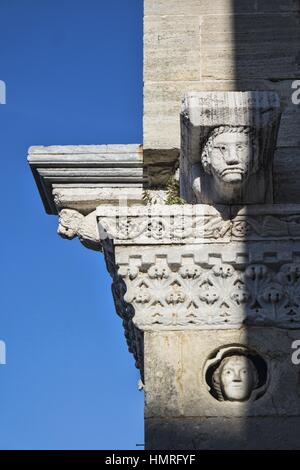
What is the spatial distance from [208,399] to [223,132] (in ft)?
5.27

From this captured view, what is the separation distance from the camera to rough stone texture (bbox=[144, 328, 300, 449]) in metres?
7.15

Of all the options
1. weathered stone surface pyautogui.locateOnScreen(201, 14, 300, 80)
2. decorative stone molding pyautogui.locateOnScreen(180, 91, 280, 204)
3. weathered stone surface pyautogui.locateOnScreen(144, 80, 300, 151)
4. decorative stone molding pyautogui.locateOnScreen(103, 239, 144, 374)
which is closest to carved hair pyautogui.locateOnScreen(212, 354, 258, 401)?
decorative stone molding pyautogui.locateOnScreen(103, 239, 144, 374)

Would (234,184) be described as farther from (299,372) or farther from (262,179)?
(299,372)

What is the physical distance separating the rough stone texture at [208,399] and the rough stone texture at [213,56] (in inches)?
60.2

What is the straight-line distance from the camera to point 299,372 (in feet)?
24.0

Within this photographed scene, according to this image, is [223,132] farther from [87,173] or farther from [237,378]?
[87,173]

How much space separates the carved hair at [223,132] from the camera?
7.46 meters

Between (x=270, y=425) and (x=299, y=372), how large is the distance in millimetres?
372

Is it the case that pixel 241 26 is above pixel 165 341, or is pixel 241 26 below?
above

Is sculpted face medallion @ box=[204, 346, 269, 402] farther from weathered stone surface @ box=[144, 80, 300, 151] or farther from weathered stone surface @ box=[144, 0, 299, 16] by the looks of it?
weathered stone surface @ box=[144, 0, 299, 16]

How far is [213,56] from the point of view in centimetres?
872

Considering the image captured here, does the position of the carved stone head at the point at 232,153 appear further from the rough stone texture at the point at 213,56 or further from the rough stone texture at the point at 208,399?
the rough stone texture at the point at 208,399

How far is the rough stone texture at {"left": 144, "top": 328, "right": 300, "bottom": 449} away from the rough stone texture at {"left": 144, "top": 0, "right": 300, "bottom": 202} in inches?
60.2
